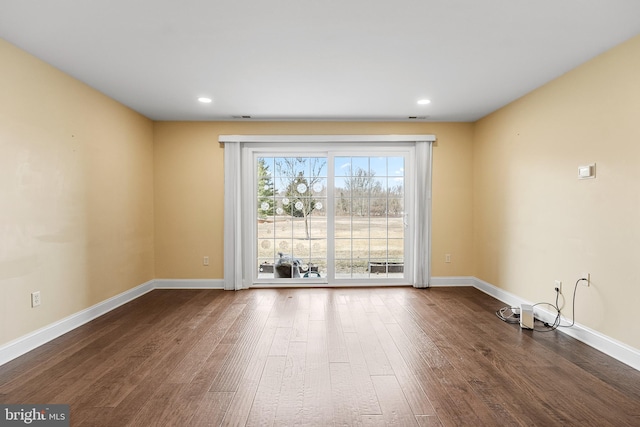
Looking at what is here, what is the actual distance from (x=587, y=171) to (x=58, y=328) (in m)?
5.06

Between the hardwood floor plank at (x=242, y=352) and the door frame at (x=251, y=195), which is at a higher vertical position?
the door frame at (x=251, y=195)

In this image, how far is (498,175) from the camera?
438cm

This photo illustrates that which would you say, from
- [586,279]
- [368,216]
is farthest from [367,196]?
[586,279]

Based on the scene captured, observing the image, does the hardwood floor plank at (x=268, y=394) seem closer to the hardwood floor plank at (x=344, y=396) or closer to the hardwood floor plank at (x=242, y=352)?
the hardwood floor plank at (x=242, y=352)

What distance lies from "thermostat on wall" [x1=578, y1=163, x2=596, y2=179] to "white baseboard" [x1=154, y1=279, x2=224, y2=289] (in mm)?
4533

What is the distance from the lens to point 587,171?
292 centimetres

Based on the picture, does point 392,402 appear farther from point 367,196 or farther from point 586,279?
point 367,196

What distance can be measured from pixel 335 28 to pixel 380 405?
2554 mm

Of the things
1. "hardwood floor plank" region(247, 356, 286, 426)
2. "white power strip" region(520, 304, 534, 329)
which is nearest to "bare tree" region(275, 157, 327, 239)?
"hardwood floor plank" region(247, 356, 286, 426)

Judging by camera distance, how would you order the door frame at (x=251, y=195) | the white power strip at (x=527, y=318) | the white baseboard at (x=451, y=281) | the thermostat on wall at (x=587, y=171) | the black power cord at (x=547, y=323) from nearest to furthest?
the thermostat on wall at (x=587, y=171) → the black power cord at (x=547, y=323) → the white power strip at (x=527, y=318) → the door frame at (x=251, y=195) → the white baseboard at (x=451, y=281)

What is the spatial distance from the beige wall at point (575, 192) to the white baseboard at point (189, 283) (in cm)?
398

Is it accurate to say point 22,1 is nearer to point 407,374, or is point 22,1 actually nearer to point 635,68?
point 407,374

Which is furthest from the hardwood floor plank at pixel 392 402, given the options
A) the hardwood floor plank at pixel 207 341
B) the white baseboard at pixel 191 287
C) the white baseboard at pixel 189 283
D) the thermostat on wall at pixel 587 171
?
the white baseboard at pixel 189 283

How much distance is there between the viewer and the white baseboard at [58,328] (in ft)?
8.49
